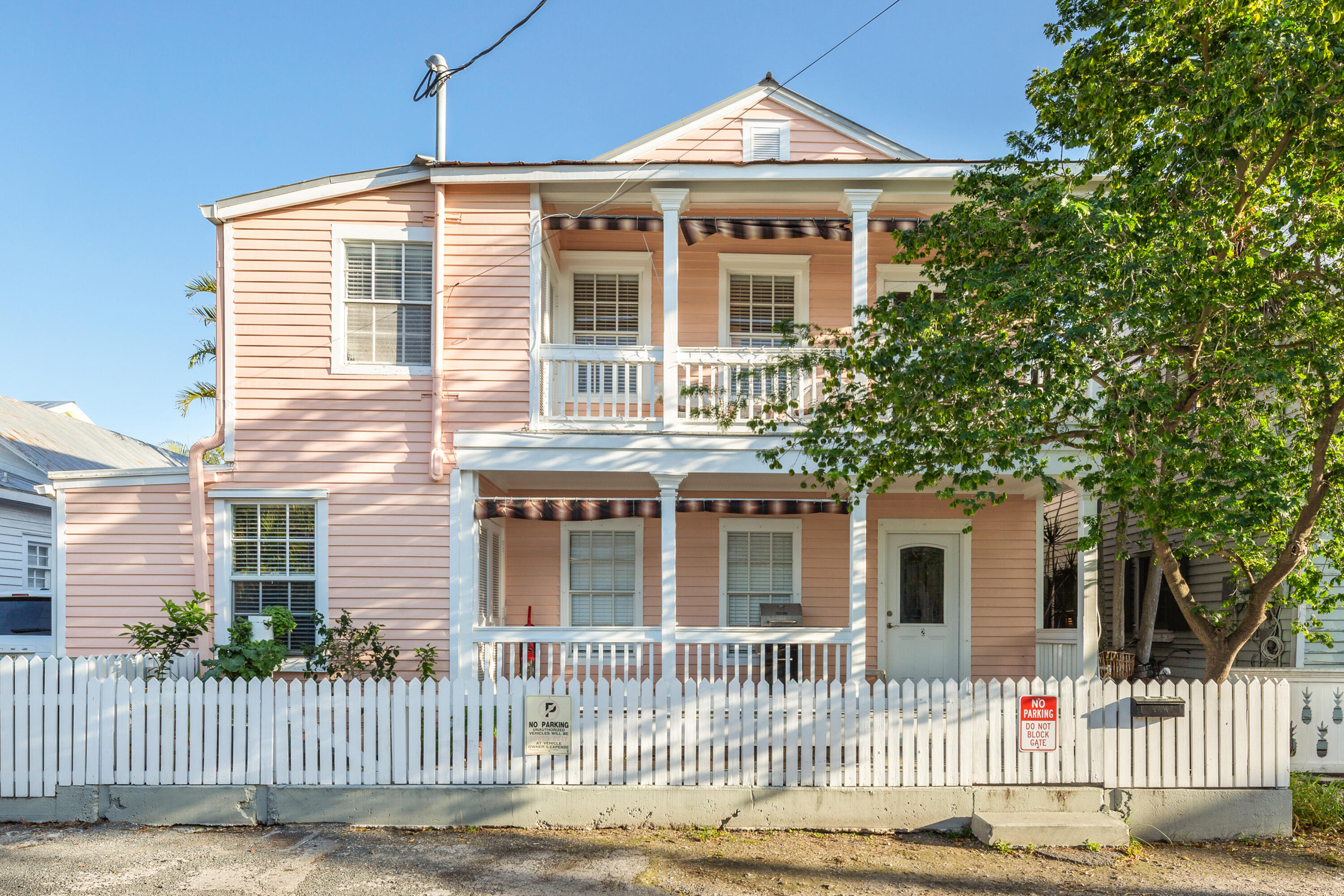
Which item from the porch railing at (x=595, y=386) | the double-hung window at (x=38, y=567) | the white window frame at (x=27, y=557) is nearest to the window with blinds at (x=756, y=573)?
the porch railing at (x=595, y=386)

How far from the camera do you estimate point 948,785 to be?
7.27 m

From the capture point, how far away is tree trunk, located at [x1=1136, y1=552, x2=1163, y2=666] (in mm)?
11703

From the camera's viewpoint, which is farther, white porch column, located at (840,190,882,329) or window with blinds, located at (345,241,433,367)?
window with blinds, located at (345,241,433,367)

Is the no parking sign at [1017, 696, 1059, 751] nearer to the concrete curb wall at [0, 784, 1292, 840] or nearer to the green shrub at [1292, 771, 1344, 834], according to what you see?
the concrete curb wall at [0, 784, 1292, 840]

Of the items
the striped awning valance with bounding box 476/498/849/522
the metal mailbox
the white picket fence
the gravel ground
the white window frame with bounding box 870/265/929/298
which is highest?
the white window frame with bounding box 870/265/929/298

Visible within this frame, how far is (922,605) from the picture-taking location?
38.3 feet

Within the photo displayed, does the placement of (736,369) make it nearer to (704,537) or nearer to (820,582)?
(704,537)

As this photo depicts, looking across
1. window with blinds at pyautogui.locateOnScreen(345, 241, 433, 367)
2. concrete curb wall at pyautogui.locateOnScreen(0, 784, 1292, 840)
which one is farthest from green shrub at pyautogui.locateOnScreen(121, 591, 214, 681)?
window with blinds at pyautogui.locateOnScreen(345, 241, 433, 367)

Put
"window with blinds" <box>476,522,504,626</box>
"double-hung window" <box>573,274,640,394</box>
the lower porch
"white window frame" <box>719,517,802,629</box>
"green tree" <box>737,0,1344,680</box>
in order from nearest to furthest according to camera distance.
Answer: "green tree" <box>737,0,1344,680</box>, "window with blinds" <box>476,522,504,626</box>, the lower porch, "white window frame" <box>719,517,802,629</box>, "double-hung window" <box>573,274,640,394</box>

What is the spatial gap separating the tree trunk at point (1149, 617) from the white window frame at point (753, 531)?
14.8 ft

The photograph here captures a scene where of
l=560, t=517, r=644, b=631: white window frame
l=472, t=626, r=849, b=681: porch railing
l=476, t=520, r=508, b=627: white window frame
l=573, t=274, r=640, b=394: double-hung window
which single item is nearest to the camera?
l=472, t=626, r=849, b=681: porch railing

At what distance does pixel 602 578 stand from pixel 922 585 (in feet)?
13.5

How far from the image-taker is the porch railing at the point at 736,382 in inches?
382

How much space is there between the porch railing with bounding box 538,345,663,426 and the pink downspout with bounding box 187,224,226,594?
3.46 m
